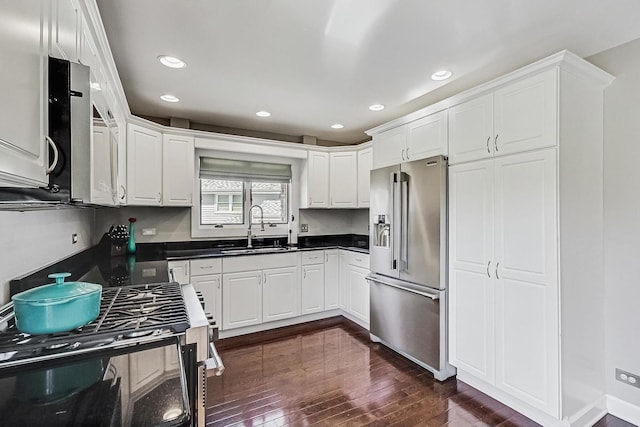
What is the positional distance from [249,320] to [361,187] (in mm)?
2112

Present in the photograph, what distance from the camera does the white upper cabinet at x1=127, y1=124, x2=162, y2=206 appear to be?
122 inches

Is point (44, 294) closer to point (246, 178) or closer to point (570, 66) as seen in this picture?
point (570, 66)

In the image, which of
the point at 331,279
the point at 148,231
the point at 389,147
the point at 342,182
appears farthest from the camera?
A: the point at 342,182

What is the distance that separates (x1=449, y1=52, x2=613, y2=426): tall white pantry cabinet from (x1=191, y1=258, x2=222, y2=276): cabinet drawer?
2369mm

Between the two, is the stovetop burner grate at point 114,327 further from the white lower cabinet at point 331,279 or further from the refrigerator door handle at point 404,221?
the white lower cabinet at point 331,279

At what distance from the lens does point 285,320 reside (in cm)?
379

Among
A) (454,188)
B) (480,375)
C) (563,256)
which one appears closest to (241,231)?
(454,188)

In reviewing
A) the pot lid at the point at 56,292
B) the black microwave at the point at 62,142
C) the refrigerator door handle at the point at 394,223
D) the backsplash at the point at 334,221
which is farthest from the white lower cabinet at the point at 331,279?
the black microwave at the point at 62,142

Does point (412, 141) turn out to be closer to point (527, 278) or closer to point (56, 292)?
point (527, 278)

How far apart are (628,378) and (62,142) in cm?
323

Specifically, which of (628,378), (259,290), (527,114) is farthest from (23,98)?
(628,378)

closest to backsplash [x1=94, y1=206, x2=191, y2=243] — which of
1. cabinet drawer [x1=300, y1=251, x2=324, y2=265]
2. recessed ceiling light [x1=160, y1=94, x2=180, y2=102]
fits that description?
recessed ceiling light [x1=160, y1=94, x2=180, y2=102]

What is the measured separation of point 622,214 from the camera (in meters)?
2.12

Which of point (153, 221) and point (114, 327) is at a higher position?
point (153, 221)
